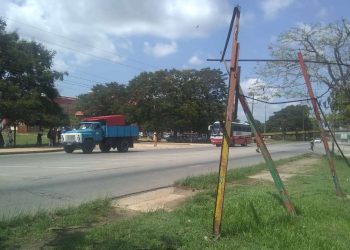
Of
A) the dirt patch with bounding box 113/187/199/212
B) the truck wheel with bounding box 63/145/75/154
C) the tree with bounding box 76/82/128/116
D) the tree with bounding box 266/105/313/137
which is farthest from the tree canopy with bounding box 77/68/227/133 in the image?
the tree with bounding box 266/105/313/137

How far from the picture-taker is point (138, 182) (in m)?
15.3

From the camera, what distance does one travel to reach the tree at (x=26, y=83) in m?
39.2

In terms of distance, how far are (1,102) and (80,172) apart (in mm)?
22842

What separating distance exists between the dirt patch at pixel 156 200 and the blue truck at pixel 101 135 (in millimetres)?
19665

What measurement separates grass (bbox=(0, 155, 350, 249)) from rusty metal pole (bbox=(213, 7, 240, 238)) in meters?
0.28

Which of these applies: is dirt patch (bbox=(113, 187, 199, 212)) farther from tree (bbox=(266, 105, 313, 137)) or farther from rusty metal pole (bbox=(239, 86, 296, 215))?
tree (bbox=(266, 105, 313, 137))

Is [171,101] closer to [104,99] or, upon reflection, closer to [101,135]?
[104,99]

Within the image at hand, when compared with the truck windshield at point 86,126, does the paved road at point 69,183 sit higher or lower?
lower

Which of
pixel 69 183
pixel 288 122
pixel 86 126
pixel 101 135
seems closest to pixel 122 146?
pixel 101 135

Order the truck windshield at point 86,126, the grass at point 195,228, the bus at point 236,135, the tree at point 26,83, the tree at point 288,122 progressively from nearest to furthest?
1. the grass at point 195,228
2. the truck windshield at point 86,126
3. the tree at point 26,83
4. the bus at point 236,135
5. the tree at point 288,122

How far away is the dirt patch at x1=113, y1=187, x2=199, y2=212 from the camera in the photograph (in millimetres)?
10125

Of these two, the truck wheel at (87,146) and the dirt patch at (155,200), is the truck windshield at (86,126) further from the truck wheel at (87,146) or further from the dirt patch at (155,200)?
the dirt patch at (155,200)

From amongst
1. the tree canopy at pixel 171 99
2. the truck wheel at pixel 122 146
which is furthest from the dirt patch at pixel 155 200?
the tree canopy at pixel 171 99

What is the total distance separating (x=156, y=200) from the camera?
11352 millimetres
